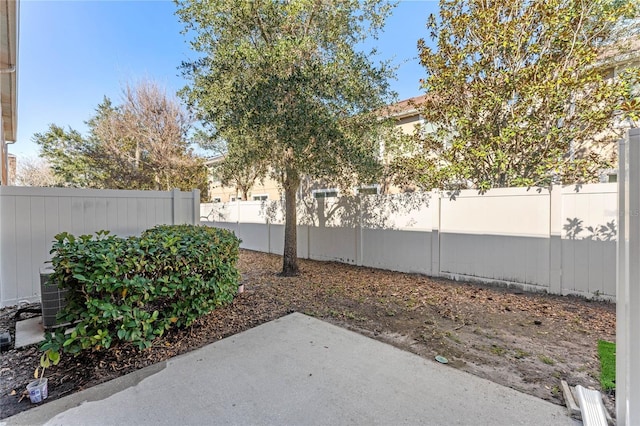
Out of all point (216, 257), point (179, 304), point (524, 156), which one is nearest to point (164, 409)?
point (179, 304)

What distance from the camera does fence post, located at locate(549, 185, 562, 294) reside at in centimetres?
492

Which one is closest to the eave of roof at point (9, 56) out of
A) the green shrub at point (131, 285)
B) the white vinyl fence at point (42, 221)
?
the white vinyl fence at point (42, 221)

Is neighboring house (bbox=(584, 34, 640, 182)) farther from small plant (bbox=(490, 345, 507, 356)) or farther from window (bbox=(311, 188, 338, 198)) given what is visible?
window (bbox=(311, 188, 338, 198))

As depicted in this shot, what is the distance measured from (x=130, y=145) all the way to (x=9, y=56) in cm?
873

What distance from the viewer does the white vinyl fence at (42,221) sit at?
14.5 feet

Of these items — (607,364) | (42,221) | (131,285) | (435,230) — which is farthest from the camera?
(435,230)

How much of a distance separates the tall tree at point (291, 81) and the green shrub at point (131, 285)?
2.70 m

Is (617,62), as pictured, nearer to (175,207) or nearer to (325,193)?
(325,193)

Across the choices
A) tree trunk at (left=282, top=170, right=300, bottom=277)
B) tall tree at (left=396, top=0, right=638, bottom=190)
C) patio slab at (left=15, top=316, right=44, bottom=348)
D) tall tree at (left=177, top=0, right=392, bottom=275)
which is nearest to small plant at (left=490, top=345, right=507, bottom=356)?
tall tree at (left=396, top=0, right=638, bottom=190)

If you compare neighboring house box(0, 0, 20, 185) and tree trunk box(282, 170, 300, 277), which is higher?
neighboring house box(0, 0, 20, 185)

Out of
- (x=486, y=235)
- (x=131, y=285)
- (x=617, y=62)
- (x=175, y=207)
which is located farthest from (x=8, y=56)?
(x=617, y=62)

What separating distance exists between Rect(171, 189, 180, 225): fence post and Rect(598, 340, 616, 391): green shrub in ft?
20.5

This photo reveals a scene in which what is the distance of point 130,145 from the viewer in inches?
493

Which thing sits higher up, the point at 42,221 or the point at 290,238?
the point at 42,221
